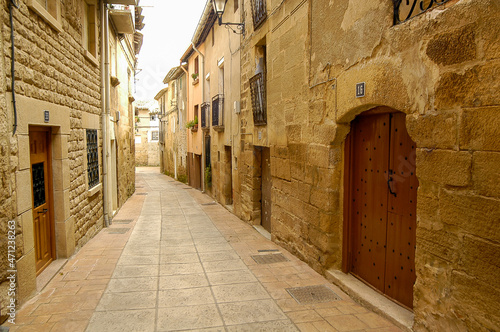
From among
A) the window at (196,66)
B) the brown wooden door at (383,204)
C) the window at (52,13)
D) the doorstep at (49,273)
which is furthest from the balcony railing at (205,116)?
the brown wooden door at (383,204)

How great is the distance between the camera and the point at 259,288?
4.57 meters

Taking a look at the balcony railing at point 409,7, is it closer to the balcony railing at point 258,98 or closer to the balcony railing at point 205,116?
the balcony railing at point 258,98

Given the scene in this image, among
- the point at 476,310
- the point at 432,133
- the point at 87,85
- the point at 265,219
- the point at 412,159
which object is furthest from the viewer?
the point at 265,219

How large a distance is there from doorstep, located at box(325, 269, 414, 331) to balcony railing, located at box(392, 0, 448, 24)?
9.11 ft

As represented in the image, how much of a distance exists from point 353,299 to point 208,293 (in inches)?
67.2

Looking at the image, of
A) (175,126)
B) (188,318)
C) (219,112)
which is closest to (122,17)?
(219,112)

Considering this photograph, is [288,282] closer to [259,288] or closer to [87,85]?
[259,288]

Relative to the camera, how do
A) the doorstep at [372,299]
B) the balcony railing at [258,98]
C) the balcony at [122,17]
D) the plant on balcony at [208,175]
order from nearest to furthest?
the doorstep at [372,299]
the balcony railing at [258,98]
the balcony at [122,17]
the plant on balcony at [208,175]

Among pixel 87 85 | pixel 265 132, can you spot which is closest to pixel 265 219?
pixel 265 132

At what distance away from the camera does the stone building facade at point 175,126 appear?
20.3 m

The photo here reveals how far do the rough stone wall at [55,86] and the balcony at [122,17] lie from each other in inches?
95.7

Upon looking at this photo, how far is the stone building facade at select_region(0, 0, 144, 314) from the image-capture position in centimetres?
374

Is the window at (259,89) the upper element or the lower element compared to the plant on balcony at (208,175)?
upper

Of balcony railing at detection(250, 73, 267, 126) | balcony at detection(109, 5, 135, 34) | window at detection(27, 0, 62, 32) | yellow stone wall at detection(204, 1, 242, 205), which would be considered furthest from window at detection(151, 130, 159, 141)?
window at detection(27, 0, 62, 32)
